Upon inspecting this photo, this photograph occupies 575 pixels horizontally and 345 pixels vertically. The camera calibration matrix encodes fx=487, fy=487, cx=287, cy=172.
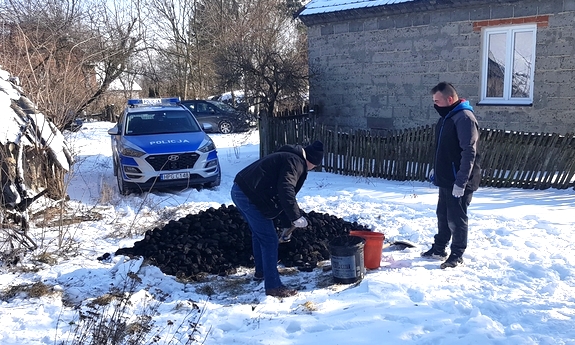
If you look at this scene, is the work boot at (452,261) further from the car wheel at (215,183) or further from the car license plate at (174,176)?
the car wheel at (215,183)

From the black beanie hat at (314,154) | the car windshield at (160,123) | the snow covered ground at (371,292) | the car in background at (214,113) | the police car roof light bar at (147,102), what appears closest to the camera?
the snow covered ground at (371,292)

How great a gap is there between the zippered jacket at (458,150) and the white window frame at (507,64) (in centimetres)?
619

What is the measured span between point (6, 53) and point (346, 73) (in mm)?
7972

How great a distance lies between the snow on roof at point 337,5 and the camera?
11.8 meters

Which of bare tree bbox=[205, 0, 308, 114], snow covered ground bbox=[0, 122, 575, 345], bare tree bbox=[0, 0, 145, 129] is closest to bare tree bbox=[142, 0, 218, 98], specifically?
bare tree bbox=[0, 0, 145, 129]

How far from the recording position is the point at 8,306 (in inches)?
168

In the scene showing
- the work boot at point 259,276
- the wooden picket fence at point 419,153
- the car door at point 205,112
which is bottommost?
the work boot at point 259,276

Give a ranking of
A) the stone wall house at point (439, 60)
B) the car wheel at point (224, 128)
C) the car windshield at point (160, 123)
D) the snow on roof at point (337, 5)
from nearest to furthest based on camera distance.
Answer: the stone wall house at point (439, 60) < the car windshield at point (160, 123) < the snow on roof at point (337, 5) < the car wheel at point (224, 128)

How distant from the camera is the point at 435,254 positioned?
5520mm

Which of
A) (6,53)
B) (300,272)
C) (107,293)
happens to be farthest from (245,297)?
(6,53)

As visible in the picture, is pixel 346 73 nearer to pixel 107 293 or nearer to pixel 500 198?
pixel 500 198

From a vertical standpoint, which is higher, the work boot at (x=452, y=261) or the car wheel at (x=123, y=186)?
the car wheel at (x=123, y=186)

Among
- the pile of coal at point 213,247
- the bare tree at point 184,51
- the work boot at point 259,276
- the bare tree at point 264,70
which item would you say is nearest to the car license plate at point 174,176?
the pile of coal at point 213,247

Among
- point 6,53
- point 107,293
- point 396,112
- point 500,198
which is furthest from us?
point 396,112
